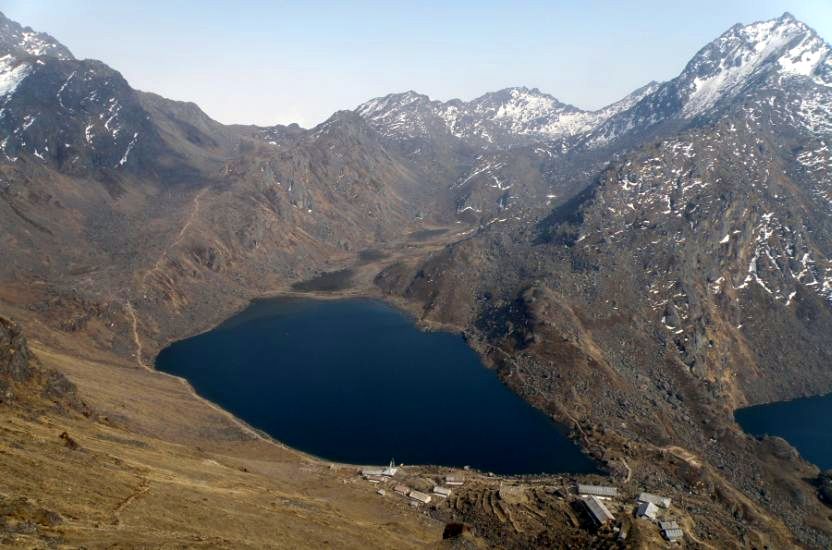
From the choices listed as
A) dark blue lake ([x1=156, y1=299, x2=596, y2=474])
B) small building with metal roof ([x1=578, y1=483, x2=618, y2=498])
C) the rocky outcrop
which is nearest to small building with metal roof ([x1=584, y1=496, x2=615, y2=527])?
small building with metal roof ([x1=578, y1=483, x2=618, y2=498])

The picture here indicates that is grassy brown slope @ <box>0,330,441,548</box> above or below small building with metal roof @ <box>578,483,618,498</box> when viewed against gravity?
above

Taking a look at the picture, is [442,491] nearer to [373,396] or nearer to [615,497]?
[615,497]

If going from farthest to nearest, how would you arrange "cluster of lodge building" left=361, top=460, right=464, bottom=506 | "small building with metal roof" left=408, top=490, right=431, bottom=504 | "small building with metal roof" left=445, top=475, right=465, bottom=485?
"small building with metal roof" left=445, top=475, right=465, bottom=485, "cluster of lodge building" left=361, top=460, right=464, bottom=506, "small building with metal roof" left=408, top=490, right=431, bottom=504

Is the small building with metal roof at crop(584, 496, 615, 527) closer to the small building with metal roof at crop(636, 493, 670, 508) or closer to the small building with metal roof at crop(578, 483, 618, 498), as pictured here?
the small building with metal roof at crop(578, 483, 618, 498)

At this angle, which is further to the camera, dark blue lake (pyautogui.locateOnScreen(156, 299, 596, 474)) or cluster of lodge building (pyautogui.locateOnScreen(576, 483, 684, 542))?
dark blue lake (pyautogui.locateOnScreen(156, 299, 596, 474))

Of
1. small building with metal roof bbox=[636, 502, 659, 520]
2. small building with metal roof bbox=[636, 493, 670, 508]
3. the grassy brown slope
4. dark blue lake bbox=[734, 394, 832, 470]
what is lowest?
dark blue lake bbox=[734, 394, 832, 470]

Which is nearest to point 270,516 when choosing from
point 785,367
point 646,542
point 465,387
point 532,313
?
point 646,542

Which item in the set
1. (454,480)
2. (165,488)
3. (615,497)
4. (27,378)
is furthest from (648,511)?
(27,378)

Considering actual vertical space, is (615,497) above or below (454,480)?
below
